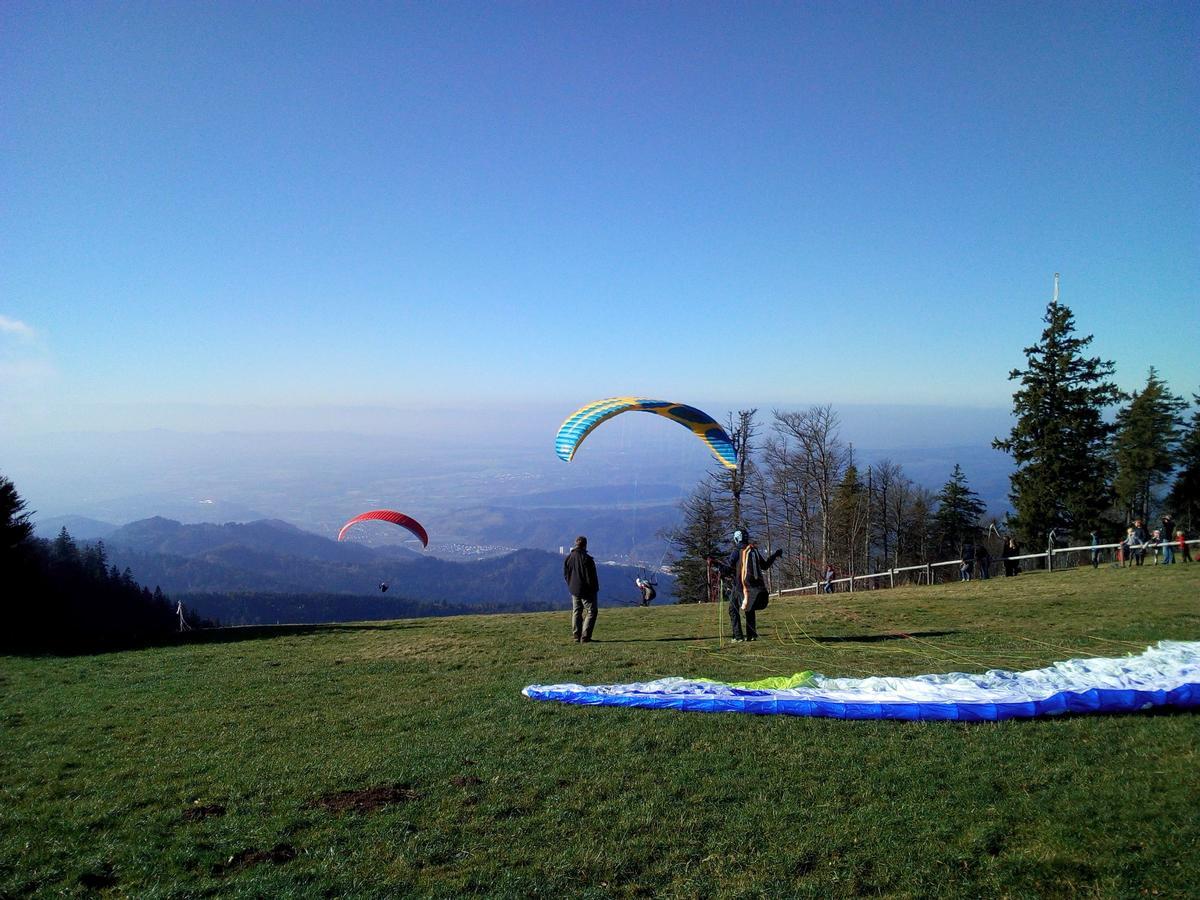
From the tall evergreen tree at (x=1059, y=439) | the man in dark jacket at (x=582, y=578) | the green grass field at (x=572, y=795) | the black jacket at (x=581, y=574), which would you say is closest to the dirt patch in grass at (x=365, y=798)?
the green grass field at (x=572, y=795)

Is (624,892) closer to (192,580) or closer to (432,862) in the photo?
(432,862)

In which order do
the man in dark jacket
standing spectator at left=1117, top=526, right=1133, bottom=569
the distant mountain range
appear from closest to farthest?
the man in dark jacket < standing spectator at left=1117, top=526, right=1133, bottom=569 < the distant mountain range

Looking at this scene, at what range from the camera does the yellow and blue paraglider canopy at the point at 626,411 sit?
17.4 m

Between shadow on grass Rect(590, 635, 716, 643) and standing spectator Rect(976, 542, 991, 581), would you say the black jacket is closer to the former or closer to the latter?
shadow on grass Rect(590, 635, 716, 643)

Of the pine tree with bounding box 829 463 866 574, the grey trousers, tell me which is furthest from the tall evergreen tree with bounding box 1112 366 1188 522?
the grey trousers

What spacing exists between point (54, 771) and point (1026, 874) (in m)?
8.69

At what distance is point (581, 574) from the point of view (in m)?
13.5

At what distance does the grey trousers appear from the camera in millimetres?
14016

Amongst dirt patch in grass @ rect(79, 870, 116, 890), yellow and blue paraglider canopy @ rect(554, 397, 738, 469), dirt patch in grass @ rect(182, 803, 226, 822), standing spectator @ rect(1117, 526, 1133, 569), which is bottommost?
dirt patch in grass @ rect(79, 870, 116, 890)

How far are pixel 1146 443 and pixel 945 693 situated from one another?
46413mm

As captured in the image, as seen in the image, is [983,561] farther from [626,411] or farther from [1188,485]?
[1188,485]

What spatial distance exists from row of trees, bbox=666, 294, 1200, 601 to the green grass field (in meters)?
28.1

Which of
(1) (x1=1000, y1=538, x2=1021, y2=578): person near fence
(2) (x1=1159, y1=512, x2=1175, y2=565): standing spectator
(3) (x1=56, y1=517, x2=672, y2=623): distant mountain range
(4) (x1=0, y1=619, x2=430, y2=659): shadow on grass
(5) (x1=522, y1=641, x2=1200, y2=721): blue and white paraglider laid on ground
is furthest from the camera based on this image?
(3) (x1=56, y1=517, x2=672, y2=623): distant mountain range

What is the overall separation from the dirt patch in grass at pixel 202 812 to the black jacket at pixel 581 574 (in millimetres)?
7670
